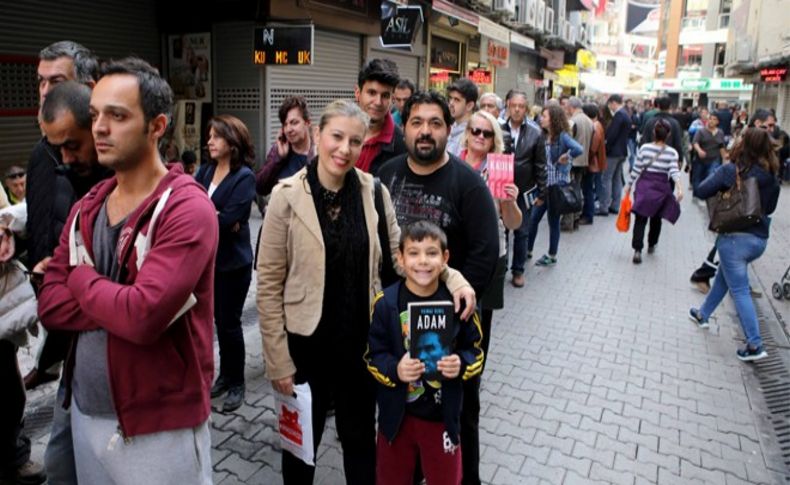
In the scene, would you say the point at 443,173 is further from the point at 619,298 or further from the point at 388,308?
the point at 619,298

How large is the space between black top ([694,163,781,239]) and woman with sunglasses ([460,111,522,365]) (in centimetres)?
284

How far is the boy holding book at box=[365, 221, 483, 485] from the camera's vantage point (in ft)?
8.07

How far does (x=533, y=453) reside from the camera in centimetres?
383

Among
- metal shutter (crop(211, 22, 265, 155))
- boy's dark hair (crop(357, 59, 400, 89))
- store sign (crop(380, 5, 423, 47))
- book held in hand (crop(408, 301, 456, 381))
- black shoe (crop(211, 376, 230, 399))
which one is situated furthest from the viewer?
store sign (crop(380, 5, 423, 47))

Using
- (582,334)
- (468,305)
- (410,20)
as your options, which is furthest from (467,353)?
(410,20)

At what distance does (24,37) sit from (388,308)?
830cm

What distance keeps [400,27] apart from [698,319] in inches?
315

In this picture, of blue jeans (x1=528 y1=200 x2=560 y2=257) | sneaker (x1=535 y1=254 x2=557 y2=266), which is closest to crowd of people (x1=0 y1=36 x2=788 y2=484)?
blue jeans (x1=528 y1=200 x2=560 y2=257)

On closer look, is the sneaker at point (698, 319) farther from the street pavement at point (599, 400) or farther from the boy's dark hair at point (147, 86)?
the boy's dark hair at point (147, 86)

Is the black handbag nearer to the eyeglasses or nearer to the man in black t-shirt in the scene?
the eyeglasses

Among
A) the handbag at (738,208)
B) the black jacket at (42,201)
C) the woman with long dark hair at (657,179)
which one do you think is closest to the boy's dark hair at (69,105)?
the black jacket at (42,201)

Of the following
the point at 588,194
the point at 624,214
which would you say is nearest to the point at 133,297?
the point at 624,214

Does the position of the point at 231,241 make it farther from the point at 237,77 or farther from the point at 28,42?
the point at 237,77

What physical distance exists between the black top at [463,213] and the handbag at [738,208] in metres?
3.51
